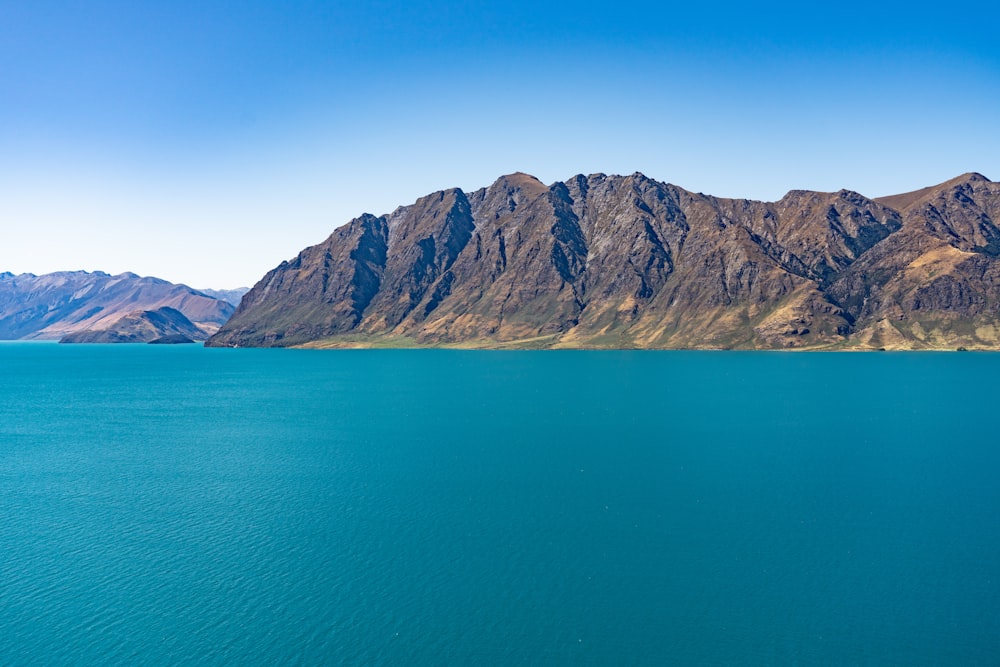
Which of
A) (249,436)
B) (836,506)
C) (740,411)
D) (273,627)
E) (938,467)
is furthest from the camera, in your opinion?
(740,411)

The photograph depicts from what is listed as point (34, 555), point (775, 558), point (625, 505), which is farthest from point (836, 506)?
point (34, 555)

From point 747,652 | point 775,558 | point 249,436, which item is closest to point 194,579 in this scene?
point 747,652

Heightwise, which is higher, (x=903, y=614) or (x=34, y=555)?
(x=34, y=555)

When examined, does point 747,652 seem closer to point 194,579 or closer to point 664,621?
point 664,621

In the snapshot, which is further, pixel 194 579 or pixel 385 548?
pixel 385 548

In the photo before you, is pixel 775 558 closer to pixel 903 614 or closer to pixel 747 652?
pixel 903 614

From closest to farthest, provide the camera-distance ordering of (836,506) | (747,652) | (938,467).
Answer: (747,652), (836,506), (938,467)
